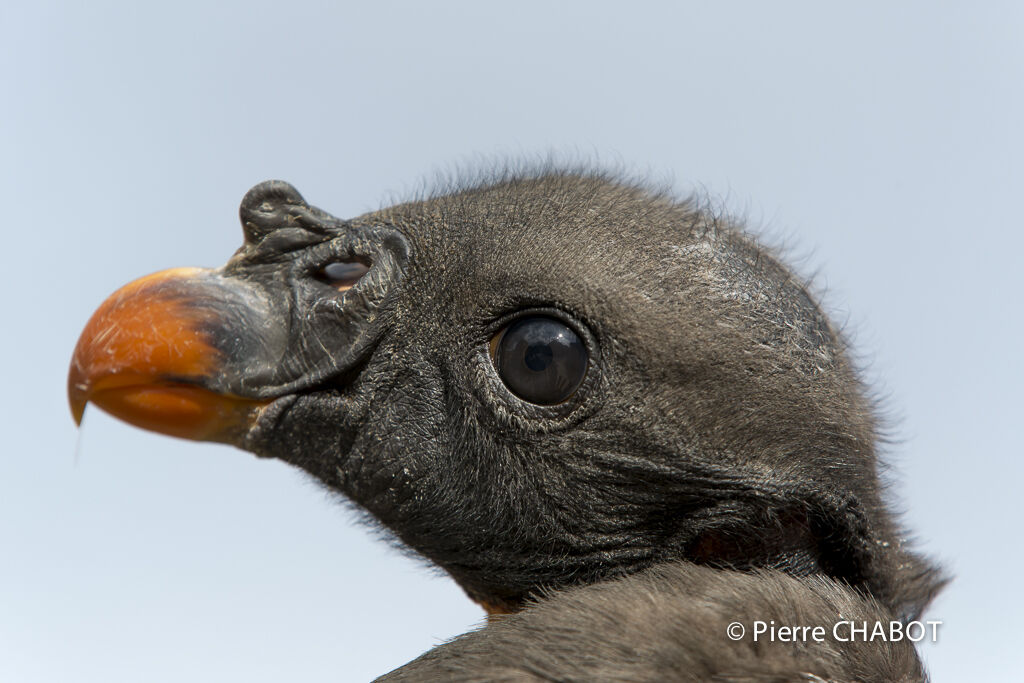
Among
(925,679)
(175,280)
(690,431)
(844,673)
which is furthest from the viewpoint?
(175,280)

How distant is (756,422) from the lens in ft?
12.0

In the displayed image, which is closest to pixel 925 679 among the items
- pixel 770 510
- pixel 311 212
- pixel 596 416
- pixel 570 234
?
pixel 770 510

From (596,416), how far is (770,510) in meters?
0.66

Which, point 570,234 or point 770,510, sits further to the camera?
point 570,234

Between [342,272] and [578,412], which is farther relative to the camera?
[342,272]

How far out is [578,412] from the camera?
3.73 meters

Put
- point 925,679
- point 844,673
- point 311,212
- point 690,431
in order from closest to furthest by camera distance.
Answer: point 844,673, point 925,679, point 690,431, point 311,212

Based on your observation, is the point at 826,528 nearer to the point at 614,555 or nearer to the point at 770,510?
the point at 770,510

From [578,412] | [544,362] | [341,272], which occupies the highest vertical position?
[341,272]

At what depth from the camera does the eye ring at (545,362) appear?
12.3ft

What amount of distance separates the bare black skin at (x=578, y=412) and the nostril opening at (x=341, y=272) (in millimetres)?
22

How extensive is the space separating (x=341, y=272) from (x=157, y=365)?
78cm

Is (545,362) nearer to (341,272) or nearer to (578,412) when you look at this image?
(578,412)

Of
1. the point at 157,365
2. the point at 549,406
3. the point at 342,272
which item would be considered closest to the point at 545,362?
the point at 549,406
